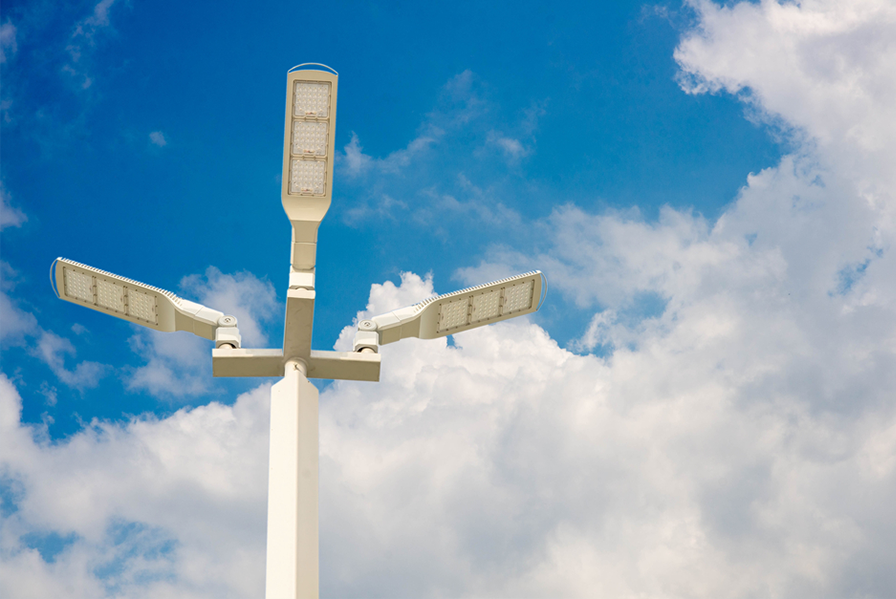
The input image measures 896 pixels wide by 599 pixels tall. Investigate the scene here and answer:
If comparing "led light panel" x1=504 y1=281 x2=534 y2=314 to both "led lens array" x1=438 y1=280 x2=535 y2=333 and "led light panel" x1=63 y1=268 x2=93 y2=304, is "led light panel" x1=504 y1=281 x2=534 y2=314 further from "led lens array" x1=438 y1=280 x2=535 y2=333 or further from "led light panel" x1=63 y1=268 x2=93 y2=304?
"led light panel" x1=63 y1=268 x2=93 y2=304

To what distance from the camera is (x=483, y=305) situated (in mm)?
12258

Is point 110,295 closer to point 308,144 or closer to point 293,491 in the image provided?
point 308,144

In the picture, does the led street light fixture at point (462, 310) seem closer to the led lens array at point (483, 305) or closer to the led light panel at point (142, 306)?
the led lens array at point (483, 305)

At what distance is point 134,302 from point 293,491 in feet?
12.8

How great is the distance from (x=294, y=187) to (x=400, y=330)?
2.35 metres

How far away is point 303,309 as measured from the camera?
35.0 ft

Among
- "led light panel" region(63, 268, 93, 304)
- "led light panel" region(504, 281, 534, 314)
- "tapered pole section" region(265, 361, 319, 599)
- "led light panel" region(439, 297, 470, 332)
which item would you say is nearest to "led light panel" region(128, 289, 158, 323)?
"led light panel" region(63, 268, 93, 304)

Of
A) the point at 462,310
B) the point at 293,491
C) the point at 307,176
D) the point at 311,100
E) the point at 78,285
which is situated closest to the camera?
the point at 293,491

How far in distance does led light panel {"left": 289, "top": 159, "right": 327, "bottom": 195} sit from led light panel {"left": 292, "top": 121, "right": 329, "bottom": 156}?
12cm

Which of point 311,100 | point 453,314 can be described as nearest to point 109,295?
point 311,100

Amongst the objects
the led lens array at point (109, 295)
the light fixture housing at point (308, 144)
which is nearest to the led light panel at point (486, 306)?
the light fixture housing at point (308, 144)

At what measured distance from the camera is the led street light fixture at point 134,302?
1167cm

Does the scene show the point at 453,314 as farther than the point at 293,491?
Yes

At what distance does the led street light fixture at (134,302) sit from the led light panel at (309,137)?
2.38 meters
